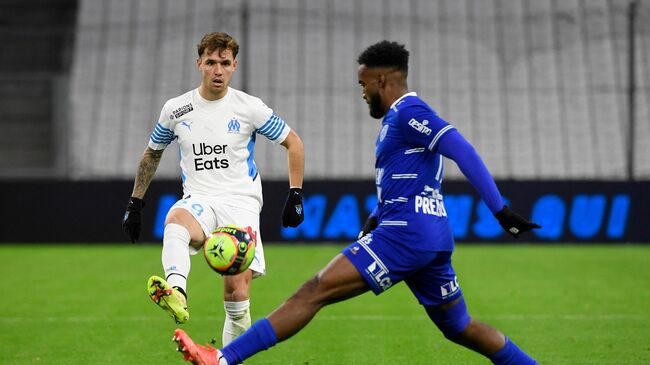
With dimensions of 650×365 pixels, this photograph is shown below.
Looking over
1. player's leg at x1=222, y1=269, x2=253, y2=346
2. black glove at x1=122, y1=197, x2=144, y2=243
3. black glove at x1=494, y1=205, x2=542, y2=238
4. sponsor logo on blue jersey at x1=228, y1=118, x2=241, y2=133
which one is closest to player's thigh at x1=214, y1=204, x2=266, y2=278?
player's leg at x1=222, y1=269, x2=253, y2=346

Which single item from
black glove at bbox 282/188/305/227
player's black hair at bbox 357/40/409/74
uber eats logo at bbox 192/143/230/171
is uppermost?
player's black hair at bbox 357/40/409/74

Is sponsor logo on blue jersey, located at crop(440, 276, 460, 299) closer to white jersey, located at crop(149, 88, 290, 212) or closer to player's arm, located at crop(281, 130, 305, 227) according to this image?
player's arm, located at crop(281, 130, 305, 227)

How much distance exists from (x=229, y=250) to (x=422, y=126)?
148cm

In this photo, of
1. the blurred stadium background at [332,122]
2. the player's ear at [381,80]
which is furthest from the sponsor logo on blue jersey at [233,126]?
the blurred stadium background at [332,122]

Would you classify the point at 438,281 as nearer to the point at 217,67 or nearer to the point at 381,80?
the point at 381,80

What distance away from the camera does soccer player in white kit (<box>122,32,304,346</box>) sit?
6902 mm

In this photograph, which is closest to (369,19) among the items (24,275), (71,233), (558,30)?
(558,30)

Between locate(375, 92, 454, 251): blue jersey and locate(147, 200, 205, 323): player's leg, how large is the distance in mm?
1332

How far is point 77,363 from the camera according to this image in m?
7.58

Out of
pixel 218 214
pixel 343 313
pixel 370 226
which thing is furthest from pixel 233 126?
pixel 343 313

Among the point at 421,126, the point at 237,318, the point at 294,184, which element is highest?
the point at 421,126

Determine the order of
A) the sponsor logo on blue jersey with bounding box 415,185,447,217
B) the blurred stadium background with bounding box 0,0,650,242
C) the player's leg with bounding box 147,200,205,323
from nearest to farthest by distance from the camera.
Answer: the sponsor logo on blue jersey with bounding box 415,185,447,217, the player's leg with bounding box 147,200,205,323, the blurred stadium background with bounding box 0,0,650,242

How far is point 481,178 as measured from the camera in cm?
540

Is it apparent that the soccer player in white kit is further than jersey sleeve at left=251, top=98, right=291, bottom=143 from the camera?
No
